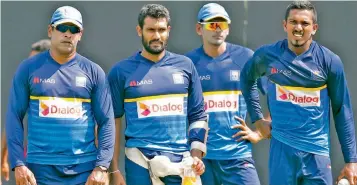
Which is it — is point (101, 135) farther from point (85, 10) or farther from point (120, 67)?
point (85, 10)

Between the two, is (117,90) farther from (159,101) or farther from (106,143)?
(106,143)

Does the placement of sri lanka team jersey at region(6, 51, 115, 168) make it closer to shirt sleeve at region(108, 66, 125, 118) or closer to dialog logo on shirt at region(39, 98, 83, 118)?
dialog logo on shirt at region(39, 98, 83, 118)

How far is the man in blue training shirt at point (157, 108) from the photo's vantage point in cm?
803

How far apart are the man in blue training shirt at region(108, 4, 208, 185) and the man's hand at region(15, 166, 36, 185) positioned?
2.59 feet

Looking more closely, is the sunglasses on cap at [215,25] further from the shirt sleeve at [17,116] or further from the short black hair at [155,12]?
the shirt sleeve at [17,116]

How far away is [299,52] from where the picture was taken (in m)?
8.36

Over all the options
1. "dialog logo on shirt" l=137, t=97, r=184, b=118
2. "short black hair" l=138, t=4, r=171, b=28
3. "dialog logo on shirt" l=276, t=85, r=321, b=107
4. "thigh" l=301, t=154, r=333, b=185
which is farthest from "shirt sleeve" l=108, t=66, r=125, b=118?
"thigh" l=301, t=154, r=333, b=185

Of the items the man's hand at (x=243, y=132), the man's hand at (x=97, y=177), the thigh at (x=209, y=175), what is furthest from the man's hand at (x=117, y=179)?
the man's hand at (x=243, y=132)

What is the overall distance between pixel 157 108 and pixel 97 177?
77 cm

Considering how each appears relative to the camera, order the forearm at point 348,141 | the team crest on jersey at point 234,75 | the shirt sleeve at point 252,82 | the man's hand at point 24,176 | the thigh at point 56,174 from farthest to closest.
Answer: the team crest on jersey at point 234,75 → the shirt sleeve at point 252,82 → the forearm at point 348,141 → the thigh at point 56,174 → the man's hand at point 24,176

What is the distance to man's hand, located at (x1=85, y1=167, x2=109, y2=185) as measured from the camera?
7688mm

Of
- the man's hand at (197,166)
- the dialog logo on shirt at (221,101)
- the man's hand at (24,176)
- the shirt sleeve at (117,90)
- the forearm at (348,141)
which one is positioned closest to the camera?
the man's hand at (24,176)

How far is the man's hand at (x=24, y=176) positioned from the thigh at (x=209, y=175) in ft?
6.59

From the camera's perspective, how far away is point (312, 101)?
27.0 ft
